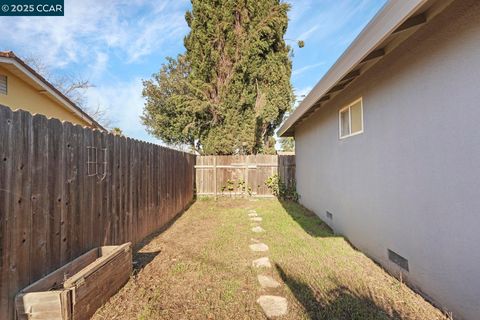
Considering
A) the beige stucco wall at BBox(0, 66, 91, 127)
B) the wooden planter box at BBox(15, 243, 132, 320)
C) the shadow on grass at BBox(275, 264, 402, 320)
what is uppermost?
the beige stucco wall at BBox(0, 66, 91, 127)

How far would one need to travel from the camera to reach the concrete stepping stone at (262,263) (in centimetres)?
326

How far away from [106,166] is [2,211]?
160 centimetres

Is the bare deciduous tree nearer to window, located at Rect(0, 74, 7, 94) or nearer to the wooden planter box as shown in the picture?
window, located at Rect(0, 74, 7, 94)

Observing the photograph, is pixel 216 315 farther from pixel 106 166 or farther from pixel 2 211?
pixel 106 166

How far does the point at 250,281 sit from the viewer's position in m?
2.84

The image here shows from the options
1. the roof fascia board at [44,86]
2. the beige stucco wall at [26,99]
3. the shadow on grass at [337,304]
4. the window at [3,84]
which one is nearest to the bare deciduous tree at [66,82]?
the roof fascia board at [44,86]

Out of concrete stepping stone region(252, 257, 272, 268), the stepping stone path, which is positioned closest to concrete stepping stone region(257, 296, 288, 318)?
the stepping stone path

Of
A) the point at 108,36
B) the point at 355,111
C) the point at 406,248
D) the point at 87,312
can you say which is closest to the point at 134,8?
the point at 108,36

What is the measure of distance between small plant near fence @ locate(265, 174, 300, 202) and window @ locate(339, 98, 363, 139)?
190 inches

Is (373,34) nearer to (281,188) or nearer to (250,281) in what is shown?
(250,281)

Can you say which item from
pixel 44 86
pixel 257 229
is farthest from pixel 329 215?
pixel 44 86

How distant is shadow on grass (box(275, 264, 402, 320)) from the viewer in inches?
84.0

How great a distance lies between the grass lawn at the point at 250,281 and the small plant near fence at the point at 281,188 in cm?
441

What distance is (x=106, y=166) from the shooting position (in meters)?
3.30
